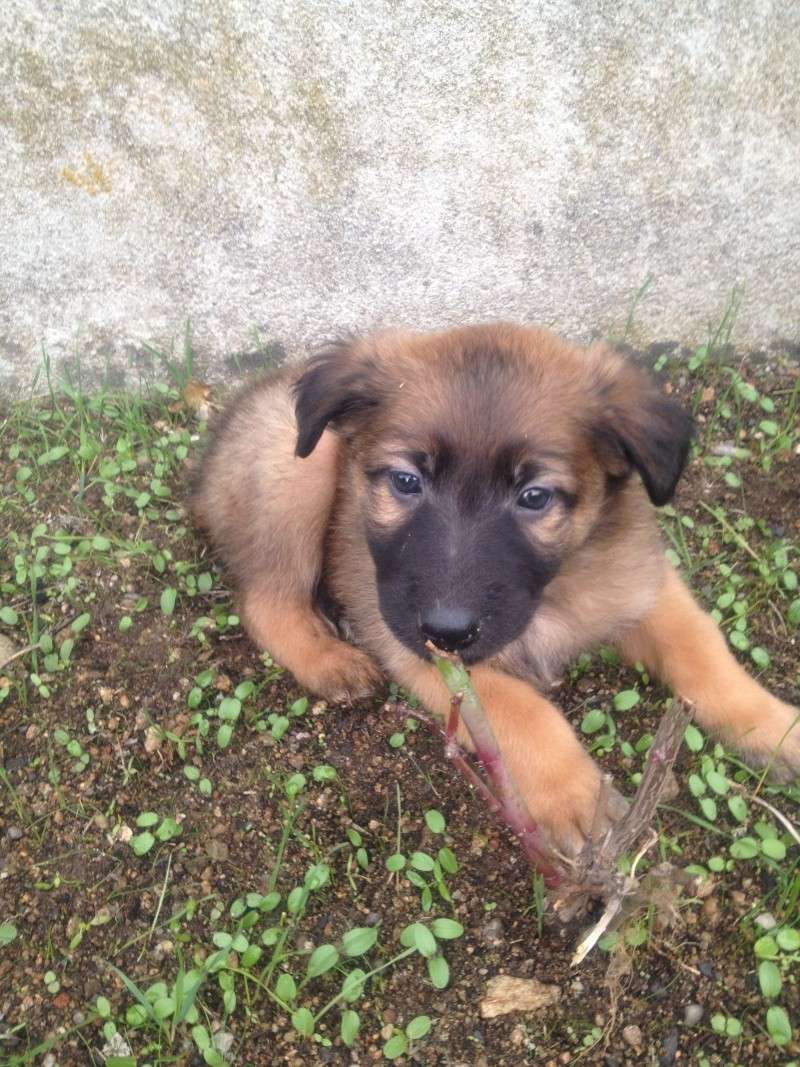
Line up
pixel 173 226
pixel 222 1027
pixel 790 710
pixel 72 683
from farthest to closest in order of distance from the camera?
pixel 173 226
pixel 72 683
pixel 790 710
pixel 222 1027

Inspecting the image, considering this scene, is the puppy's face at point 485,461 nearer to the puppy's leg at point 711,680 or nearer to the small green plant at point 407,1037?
the puppy's leg at point 711,680

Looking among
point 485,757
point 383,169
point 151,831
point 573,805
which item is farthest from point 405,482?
point 383,169

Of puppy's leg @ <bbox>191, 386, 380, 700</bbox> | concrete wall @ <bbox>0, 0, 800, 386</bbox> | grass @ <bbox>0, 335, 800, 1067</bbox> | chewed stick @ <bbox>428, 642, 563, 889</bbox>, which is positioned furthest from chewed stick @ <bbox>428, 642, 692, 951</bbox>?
concrete wall @ <bbox>0, 0, 800, 386</bbox>

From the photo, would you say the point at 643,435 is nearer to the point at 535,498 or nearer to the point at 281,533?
the point at 535,498

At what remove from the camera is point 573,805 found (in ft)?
6.63

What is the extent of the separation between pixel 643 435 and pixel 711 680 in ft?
2.34

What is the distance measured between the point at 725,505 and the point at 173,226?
2.09 m

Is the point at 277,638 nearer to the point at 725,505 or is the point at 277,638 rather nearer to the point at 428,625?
the point at 428,625

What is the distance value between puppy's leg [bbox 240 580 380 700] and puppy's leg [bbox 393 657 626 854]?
381 mm

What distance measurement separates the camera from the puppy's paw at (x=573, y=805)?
1.98 metres

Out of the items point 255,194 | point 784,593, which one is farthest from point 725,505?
point 255,194

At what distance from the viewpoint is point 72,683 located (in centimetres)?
250

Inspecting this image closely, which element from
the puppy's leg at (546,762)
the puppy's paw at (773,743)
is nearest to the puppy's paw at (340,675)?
the puppy's leg at (546,762)

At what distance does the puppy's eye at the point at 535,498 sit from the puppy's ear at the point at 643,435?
0.18 metres
